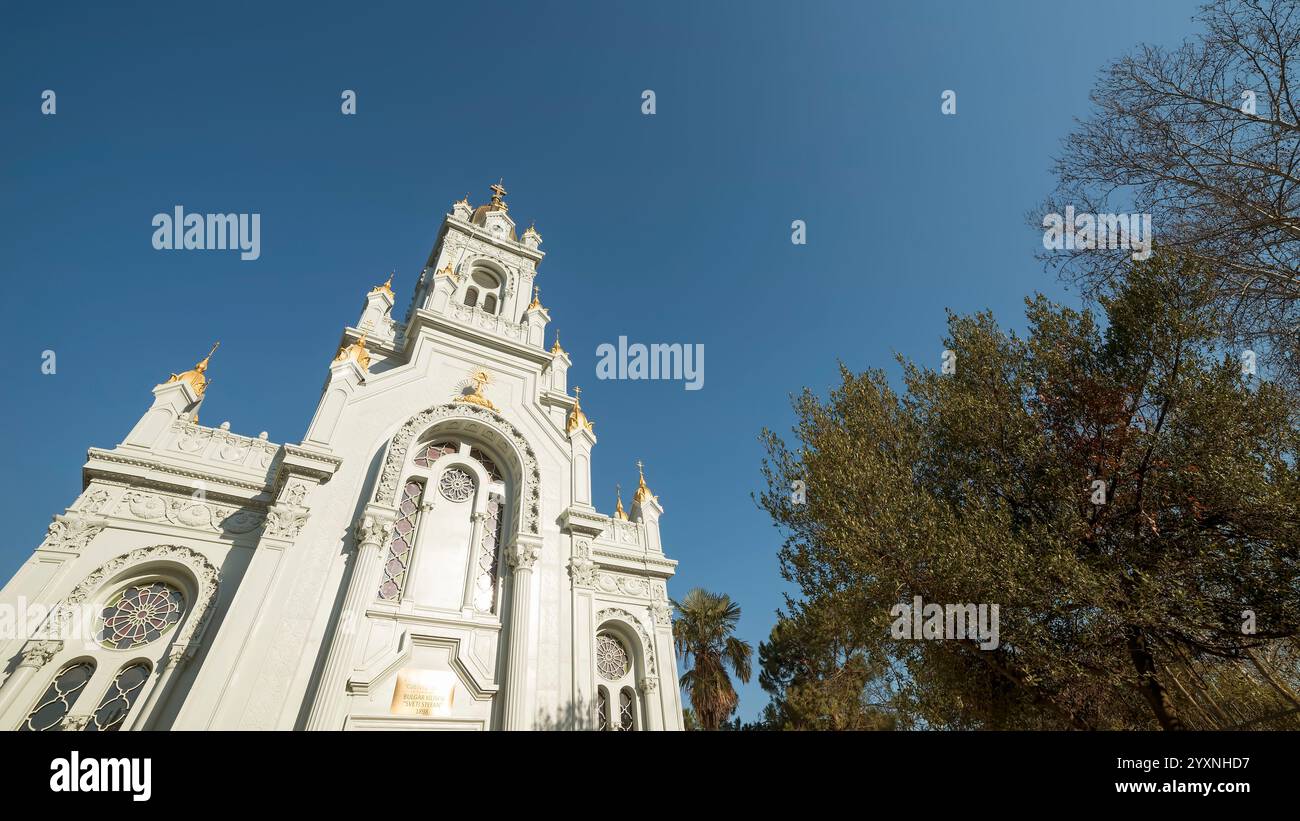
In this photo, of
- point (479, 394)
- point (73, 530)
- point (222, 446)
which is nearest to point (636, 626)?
point (479, 394)

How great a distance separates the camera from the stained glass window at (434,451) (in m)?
16.9

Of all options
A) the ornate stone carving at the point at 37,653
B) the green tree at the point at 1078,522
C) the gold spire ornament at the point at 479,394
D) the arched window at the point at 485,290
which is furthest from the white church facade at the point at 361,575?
the green tree at the point at 1078,522

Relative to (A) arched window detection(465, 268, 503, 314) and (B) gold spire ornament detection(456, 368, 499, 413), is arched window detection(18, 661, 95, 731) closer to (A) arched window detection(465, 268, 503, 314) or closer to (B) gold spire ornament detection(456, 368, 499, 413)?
(B) gold spire ornament detection(456, 368, 499, 413)

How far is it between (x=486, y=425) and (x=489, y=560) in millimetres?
4532

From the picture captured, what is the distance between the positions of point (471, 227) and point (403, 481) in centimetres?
1520

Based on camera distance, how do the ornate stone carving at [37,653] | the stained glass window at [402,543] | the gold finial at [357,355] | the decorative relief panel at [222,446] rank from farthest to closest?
the gold finial at [357,355] → the decorative relief panel at [222,446] → the stained glass window at [402,543] → the ornate stone carving at [37,653]

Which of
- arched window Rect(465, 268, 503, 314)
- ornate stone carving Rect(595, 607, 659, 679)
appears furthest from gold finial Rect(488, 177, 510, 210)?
ornate stone carving Rect(595, 607, 659, 679)

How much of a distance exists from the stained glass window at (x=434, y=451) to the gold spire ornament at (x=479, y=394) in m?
1.57

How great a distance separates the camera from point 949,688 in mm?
11164

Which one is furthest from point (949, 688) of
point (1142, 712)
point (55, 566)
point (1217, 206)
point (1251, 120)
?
point (55, 566)

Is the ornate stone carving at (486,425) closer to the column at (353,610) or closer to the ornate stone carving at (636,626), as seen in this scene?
the column at (353,610)

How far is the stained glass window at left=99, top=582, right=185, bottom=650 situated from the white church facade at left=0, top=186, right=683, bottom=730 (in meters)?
0.04

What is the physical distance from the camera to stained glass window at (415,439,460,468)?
55.4 feet

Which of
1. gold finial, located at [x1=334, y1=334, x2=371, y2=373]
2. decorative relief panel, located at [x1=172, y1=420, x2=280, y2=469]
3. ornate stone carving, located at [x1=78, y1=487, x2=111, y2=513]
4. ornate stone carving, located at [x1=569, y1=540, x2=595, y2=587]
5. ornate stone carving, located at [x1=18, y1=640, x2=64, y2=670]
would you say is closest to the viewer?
ornate stone carving, located at [x1=18, y1=640, x2=64, y2=670]
